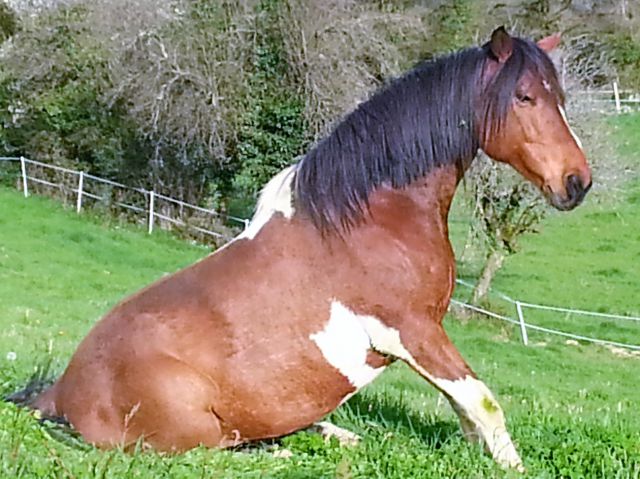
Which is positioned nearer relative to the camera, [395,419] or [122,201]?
[395,419]

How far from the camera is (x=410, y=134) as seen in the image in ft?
16.8

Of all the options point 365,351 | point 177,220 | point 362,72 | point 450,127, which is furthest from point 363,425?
point 177,220

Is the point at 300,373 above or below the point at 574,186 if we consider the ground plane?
below

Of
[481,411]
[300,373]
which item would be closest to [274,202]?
[300,373]

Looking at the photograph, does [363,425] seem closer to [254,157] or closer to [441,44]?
[254,157]

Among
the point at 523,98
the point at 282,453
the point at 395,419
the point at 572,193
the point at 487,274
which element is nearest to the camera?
the point at 572,193

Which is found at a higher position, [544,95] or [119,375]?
[544,95]

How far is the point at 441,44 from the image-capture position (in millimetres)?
27547

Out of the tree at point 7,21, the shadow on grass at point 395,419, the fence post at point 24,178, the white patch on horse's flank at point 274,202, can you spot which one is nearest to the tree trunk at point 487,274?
the fence post at point 24,178

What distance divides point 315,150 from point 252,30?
20.2 metres

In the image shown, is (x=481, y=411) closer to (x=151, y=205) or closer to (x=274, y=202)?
(x=274, y=202)

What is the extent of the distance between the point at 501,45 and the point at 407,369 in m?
8.75

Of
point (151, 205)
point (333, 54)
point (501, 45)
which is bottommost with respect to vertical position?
point (151, 205)

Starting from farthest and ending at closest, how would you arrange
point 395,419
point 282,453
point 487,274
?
1. point 487,274
2. point 395,419
3. point 282,453
